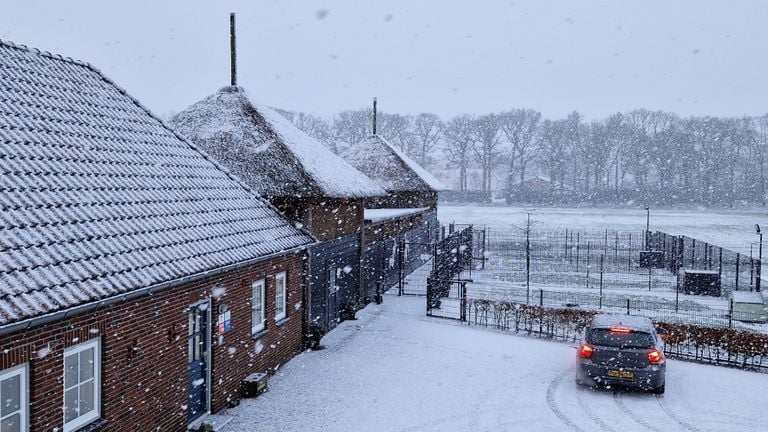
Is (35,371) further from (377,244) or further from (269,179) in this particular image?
(377,244)

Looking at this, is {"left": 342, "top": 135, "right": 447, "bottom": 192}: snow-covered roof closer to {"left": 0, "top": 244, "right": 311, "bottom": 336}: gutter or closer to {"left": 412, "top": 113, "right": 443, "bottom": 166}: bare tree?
{"left": 0, "top": 244, "right": 311, "bottom": 336}: gutter

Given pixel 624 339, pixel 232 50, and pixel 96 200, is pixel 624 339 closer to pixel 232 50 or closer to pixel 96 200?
pixel 96 200

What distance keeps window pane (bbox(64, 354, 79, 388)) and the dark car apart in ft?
30.4

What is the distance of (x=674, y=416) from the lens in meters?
11.4

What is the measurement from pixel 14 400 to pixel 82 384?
3.45ft

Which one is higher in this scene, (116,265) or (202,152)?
(202,152)

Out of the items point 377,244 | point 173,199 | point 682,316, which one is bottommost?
point 682,316

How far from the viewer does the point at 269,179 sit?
15.6m

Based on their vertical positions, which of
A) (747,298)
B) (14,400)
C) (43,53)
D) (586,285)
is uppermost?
(43,53)

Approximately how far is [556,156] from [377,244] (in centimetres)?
6894

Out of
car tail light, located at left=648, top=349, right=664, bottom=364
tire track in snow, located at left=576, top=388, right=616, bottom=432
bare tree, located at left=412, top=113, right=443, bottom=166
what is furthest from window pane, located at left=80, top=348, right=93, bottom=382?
bare tree, located at left=412, top=113, right=443, bottom=166

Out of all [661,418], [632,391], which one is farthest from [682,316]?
[661,418]

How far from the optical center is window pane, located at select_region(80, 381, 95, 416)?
24.8 ft

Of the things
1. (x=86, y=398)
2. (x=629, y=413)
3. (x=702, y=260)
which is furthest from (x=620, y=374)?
(x=702, y=260)
